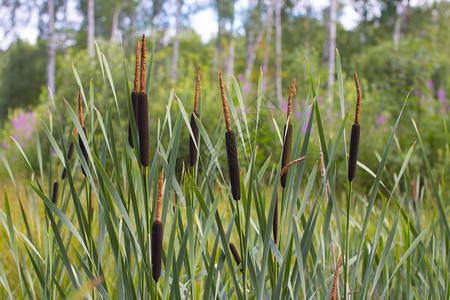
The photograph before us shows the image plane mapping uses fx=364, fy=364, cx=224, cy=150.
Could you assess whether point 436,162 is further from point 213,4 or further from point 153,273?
point 213,4

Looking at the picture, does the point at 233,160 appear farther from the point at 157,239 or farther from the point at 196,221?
the point at 196,221

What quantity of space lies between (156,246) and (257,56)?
50.1 ft

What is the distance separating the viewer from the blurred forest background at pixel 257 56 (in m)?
4.76

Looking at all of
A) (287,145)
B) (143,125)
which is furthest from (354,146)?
(143,125)

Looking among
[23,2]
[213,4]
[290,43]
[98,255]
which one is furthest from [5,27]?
[98,255]

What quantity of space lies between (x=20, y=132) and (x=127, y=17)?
16.8 m

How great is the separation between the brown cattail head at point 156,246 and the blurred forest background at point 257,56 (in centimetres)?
342

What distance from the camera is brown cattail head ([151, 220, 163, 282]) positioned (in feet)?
1.45

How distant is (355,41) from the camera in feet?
58.6

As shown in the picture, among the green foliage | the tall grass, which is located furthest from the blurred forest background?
the tall grass

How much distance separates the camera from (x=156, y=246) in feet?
1.49

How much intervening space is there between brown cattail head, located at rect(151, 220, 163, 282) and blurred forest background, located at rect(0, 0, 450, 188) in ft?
11.2

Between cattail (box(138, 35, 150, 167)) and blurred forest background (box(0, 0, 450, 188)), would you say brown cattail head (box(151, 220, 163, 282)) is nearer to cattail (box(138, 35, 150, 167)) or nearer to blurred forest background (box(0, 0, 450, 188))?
cattail (box(138, 35, 150, 167))

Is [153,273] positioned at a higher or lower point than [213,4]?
lower
